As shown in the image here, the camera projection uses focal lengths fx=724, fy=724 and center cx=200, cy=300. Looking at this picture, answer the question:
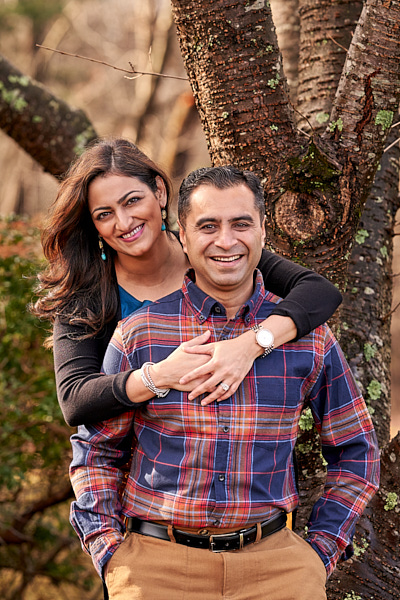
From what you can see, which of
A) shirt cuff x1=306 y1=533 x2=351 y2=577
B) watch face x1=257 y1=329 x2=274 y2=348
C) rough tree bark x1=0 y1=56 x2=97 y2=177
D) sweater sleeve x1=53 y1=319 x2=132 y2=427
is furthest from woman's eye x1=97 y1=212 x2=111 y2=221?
rough tree bark x1=0 y1=56 x2=97 y2=177

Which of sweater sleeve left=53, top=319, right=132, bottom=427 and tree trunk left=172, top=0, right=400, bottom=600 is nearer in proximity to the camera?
sweater sleeve left=53, top=319, right=132, bottom=427

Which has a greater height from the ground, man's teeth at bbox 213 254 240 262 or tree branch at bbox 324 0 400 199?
tree branch at bbox 324 0 400 199

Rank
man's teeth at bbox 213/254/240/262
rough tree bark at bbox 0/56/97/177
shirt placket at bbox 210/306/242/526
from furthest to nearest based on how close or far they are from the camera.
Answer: rough tree bark at bbox 0/56/97/177 < man's teeth at bbox 213/254/240/262 < shirt placket at bbox 210/306/242/526

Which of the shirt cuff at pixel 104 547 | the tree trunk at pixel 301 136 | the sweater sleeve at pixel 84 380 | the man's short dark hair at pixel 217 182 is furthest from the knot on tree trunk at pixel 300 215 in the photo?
the shirt cuff at pixel 104 547

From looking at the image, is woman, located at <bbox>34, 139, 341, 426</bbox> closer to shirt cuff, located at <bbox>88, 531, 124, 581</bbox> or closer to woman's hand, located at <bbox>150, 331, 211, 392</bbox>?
woman's hand, located at <bbox>150, 331, 211, 392</bbox>

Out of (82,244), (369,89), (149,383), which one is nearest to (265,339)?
(149,383)

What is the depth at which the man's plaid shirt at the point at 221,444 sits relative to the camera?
217cm

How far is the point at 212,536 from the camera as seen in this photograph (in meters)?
2.18

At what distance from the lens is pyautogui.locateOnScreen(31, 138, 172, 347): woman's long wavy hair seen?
268 cm

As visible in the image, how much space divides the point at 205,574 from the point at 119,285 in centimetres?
114

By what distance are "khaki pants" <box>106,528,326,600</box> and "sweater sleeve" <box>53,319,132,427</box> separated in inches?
16.4

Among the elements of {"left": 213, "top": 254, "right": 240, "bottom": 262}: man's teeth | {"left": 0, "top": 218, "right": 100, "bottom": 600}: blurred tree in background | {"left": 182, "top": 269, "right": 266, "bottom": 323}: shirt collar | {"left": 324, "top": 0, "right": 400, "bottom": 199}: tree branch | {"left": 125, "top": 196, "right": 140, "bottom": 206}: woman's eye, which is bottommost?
{"left": 0, "top": 218, "right": 100, "bottom": 600}: blurred tree in background

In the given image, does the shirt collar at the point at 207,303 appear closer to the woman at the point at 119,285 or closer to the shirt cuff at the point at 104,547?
the woman at the point at 119,285

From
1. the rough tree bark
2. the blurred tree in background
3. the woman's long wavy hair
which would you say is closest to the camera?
the woman's long wavy hair
